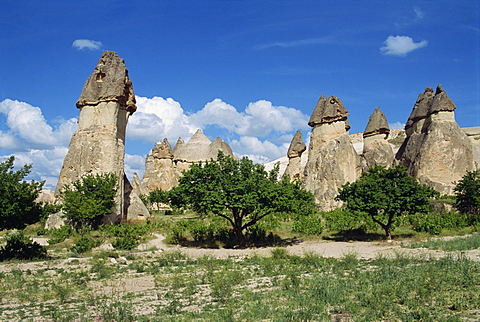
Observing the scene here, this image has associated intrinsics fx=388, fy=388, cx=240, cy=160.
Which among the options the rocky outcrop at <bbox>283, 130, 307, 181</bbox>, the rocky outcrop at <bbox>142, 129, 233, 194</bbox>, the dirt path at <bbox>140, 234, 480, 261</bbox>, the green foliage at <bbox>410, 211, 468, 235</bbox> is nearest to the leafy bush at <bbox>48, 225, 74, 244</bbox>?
the dirt path at <bbox>140, 234, 480, 261</bbox>

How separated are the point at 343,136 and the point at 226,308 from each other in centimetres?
2729

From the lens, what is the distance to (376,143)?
121 feet

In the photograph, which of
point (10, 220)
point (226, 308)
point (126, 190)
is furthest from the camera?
point (126, 190)

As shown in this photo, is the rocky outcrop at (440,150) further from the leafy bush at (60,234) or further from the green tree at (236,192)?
the leafy bush at (60,234)

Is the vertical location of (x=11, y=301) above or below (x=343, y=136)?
below

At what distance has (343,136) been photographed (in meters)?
32.1

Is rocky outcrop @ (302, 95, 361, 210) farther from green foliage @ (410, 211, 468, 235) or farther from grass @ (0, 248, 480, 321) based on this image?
grass @ (0, 248, 480, 321)

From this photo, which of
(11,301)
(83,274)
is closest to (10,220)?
(83,274)

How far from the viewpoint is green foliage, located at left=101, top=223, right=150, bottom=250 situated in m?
16.6

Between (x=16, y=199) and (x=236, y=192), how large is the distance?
8.01 meters

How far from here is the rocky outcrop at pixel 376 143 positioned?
35875mm

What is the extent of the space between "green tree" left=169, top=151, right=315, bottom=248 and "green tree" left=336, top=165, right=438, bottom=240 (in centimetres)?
241

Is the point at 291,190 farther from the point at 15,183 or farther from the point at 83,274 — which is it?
the point at 15,183

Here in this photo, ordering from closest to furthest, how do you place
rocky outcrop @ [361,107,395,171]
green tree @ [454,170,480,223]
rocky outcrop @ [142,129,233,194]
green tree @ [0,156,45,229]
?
green tree @ [0,156,45,229] < green tree @ [454,170,480,223] < rocky outcrop @ [361,107,395,171] < rocky outcrop @ [142,129,233,194]
